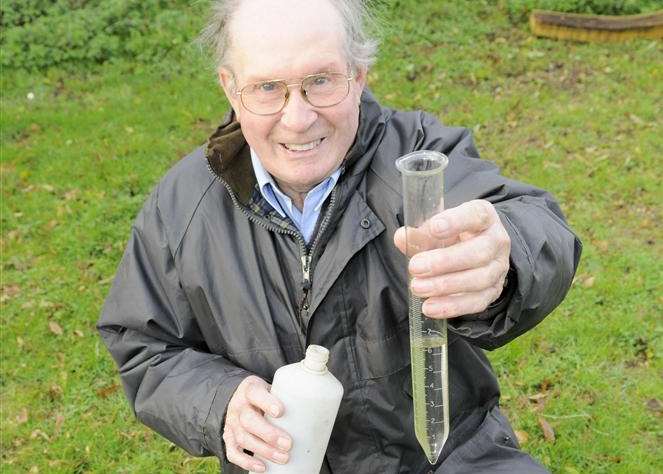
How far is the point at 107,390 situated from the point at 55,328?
0.70 m

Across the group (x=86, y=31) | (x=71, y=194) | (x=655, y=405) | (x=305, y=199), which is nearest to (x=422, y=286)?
(x=305, y=199)

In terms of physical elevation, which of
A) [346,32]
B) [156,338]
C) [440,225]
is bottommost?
[156,338]

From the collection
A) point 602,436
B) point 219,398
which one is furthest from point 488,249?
point 602,436

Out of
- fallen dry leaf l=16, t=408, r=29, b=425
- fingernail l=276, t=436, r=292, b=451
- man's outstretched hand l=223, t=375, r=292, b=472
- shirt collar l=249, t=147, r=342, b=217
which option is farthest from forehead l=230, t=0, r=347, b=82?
fallen dry leaf l=16, t=408, r=29, b=425

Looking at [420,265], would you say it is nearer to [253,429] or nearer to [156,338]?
[253,429]

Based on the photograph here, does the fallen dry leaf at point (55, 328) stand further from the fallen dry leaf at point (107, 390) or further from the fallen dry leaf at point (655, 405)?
the fallen dry leaf at point (655, 405)

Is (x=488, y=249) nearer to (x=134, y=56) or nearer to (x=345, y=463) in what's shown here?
(x=345, y=463)

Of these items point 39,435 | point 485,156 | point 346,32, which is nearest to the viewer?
point 346,32

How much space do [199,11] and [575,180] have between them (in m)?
4.84

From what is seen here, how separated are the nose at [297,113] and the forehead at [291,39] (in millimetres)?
73

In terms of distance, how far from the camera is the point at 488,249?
1.68 m

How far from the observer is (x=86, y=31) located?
8.13 metres

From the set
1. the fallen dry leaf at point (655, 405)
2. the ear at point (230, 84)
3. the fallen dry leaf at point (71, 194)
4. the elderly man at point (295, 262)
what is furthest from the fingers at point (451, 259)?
the fallen dry leaf at point (71, 194)

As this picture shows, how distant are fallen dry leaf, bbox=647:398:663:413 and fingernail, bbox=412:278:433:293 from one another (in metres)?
3.00
